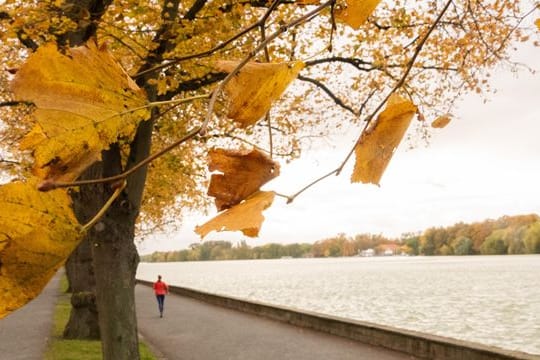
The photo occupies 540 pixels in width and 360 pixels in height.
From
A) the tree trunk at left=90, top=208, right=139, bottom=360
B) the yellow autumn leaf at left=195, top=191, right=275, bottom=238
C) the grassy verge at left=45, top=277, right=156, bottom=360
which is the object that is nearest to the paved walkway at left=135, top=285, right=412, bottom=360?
the grassy verge at left=45, top=277, right=156, bottom=360

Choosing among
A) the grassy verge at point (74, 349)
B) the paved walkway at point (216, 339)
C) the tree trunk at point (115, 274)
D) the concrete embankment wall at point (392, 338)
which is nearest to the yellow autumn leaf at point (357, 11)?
the tree trunk at point (115, 274)

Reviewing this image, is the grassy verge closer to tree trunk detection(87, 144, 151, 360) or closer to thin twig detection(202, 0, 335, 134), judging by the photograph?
tree trunk detection(87, 144, 151, 360)

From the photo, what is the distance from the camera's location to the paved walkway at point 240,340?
1236 cm

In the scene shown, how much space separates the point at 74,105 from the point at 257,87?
0.51 feet

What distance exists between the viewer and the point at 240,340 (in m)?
14.5

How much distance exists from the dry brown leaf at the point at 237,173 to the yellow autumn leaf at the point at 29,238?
0.47 ft

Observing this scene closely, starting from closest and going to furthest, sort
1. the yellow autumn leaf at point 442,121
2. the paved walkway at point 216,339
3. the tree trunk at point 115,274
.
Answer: the yellow autumn leaf at point 442,121 → the tree trunk at point 115,274 → the paved walkway at point 216,339

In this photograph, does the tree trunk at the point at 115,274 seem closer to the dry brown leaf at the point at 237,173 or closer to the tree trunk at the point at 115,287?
the tree trunk at the point at 115,287

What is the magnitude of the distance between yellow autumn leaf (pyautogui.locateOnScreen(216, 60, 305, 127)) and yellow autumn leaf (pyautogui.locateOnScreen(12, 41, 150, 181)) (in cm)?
8

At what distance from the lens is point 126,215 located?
768cm

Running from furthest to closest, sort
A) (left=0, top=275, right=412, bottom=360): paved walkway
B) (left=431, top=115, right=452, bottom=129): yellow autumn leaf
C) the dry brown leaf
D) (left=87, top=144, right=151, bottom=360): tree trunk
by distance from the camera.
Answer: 1. (left=0, top=275, right=412, bottom=360): paved walkway
2. (left=87, top=144, right=151, bottom=360): tree trunk
3. (left=431, top=115, right=452, bottom=129): yellow autumn leaf
4. the dry brown leaf

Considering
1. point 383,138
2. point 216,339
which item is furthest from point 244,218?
point 216,339

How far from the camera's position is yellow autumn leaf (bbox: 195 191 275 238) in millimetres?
449

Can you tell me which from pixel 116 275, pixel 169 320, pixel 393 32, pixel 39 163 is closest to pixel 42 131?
pixel 39 163
